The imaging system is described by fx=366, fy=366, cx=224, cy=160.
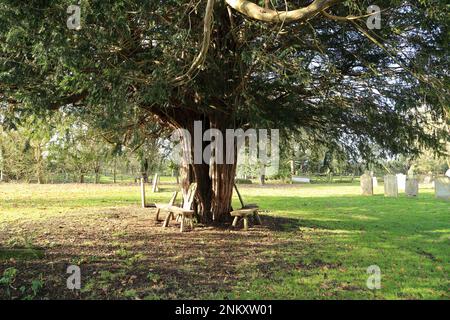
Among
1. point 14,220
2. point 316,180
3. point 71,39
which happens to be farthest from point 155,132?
point 316,180

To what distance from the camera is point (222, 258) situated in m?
6.63

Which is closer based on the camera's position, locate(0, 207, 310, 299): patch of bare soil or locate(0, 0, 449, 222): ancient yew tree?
locate(0, 207, 310, 299): patch of bare soil

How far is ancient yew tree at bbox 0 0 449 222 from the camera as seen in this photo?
17.0 ft

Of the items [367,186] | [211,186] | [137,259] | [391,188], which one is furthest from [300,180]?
[137,259]

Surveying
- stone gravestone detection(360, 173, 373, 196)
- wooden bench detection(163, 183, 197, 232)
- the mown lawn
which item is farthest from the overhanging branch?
stone gravestone detection(360, 173, 373, 196)

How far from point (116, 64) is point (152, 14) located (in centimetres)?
103

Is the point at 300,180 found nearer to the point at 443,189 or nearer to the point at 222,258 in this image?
the point at 443,189

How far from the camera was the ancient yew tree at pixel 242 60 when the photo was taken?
519 cm

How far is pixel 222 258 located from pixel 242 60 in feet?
11.9

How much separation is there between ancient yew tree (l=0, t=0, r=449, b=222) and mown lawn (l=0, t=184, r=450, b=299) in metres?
2.48

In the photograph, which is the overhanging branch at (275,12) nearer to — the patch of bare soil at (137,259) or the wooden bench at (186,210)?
the patch of bare soil at (137,259)

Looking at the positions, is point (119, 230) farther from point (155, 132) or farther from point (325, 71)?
point (325, 71)

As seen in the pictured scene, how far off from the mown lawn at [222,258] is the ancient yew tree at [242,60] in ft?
8.14

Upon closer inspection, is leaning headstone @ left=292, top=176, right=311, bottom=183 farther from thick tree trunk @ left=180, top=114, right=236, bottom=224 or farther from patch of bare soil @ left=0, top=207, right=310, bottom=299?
patch of bare soil @ left=0, top=207, right=310, bottom=299
